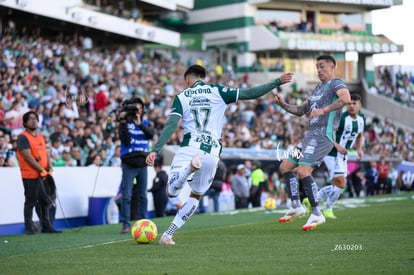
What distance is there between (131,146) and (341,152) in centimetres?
383

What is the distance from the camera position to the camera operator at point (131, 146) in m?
14.2

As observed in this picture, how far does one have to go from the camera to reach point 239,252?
32.1 ft

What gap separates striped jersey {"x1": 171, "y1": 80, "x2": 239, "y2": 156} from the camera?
1090cm

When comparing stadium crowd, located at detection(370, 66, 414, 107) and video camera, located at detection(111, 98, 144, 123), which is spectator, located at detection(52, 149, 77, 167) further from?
stadium crowd, located at detection(370, 66, 414, 107)

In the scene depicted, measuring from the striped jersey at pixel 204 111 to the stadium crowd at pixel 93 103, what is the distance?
518cm

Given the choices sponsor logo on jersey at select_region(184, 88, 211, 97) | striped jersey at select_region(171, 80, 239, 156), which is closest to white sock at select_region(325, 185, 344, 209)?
striped jersey at select_region(171, 80, 239, 156)

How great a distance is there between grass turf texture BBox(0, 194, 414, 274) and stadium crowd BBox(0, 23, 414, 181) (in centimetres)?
393

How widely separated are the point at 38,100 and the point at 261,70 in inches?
1367

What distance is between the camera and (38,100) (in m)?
Result: 24.2

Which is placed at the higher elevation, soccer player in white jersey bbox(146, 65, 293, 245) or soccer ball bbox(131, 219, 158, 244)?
soccer player in white jersey bbox(146, 65, 293, 245)

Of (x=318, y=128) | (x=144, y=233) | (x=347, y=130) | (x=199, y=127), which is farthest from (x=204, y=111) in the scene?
(x=347, y=130)

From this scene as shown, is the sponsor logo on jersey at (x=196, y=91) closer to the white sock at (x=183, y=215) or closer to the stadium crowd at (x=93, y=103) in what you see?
the white sock at (x=183, y=215)

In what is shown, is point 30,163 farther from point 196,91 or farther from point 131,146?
point 196,91

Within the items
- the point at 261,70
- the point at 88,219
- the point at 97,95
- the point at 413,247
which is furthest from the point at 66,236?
the point at 261,70
